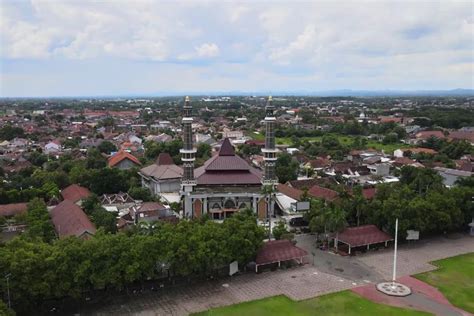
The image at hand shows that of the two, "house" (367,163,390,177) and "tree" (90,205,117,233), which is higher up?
"tree" (90,205,117,233)

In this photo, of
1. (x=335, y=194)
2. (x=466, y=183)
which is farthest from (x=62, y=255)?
(x=466, y=183)

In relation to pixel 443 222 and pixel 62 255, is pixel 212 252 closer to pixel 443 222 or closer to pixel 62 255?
pixel 62 255

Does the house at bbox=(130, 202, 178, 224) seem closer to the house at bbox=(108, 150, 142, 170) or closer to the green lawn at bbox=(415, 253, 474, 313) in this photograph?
the green lawn at bbox=(415, 253, 474, 313)

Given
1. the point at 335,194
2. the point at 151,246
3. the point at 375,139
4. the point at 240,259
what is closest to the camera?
the point at 151,246

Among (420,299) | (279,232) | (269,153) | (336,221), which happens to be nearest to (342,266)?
(336,221)

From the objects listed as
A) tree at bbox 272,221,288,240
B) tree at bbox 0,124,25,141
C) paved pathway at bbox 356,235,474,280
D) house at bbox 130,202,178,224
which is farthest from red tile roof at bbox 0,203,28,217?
tree at bbox 0,124,25,141

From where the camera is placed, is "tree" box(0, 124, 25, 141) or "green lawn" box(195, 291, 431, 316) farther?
"tree" box(0, 124, 25, 141)

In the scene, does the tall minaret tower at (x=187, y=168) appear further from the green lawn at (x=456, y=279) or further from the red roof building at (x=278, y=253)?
the green lawn at (x=456, y=279)
